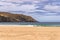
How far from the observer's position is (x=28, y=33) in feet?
5.88

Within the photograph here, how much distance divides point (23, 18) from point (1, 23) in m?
0.22

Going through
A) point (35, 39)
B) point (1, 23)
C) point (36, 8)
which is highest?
point (36, 8)

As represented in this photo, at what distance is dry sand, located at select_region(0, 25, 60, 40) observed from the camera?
176cm

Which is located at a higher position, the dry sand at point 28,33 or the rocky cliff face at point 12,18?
the rocky cliff face at point 12,18

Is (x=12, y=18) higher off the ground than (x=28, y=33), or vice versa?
(x=12, y=18)

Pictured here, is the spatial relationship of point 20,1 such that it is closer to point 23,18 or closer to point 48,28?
point 23,18

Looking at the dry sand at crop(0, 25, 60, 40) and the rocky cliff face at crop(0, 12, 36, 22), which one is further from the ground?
the rocky cliff face at crop(0, 12, 36, 22)

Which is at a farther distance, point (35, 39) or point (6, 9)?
point (6, 9)

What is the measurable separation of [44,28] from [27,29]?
0.53 ft

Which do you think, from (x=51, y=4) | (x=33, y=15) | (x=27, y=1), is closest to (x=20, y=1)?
(x=27, y=1)

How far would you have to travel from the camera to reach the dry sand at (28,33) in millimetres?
1762

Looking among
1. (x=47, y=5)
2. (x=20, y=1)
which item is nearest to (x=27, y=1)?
(x=20, y=1)

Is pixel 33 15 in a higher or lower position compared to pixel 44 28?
higher

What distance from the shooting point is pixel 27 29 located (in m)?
1.83
